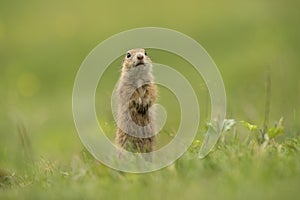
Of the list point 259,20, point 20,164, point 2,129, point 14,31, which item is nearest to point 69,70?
point 14,31

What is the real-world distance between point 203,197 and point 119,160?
5.14 ft

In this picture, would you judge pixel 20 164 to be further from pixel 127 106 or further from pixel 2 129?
pixel 2 129

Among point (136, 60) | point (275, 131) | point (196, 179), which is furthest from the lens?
point (136, 60)

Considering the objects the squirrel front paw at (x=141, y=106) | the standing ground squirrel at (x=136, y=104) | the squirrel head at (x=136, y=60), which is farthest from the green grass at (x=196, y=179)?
the squirrel head at (x=136, y=60)

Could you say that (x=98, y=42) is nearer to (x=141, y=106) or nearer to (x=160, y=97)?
(x=160, y=97)

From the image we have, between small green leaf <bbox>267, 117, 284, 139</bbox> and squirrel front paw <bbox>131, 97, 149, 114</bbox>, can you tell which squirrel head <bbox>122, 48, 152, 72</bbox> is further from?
small green leaf <bbox>267, 117, 284, 139</bbox>

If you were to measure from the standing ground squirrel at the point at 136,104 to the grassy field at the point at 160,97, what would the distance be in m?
0.26

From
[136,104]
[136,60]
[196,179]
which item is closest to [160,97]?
[136,60]

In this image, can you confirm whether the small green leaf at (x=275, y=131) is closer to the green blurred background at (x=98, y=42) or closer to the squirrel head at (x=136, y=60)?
the squirrel head at (x=136, y=60)

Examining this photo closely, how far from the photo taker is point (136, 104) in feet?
27.3

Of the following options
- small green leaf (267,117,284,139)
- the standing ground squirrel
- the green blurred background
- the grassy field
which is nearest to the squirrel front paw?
the standing ground squirrel

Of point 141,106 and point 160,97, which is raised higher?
point 160,97

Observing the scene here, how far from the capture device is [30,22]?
25.4m

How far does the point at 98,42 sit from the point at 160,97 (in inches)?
487
